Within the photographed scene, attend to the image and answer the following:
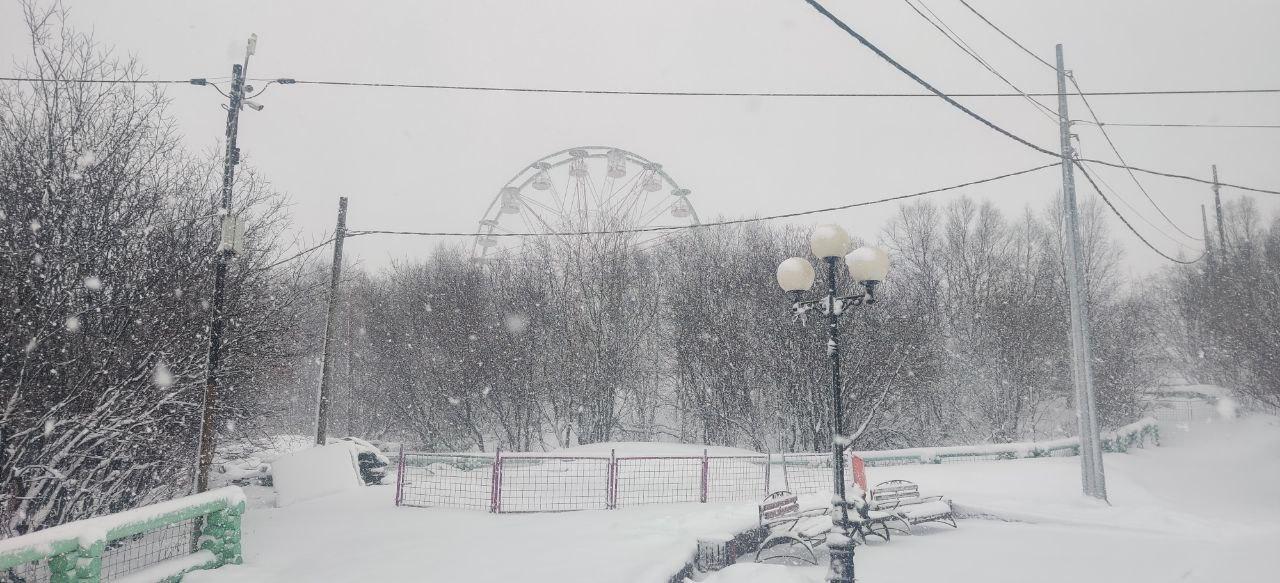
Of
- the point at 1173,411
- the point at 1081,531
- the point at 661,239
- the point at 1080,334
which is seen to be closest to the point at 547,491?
the point at 1081,531

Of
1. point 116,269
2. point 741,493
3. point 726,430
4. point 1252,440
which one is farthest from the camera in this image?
point 726,430

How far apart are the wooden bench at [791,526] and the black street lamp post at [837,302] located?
1.22m

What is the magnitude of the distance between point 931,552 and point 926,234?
2967 cm

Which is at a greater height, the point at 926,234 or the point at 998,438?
the point at 926,234

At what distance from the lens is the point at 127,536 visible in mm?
5750

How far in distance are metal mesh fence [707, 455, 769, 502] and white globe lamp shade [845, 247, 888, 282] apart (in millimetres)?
5445

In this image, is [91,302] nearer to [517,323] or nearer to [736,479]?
[736,479]

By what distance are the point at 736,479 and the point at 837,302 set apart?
6.72 meters

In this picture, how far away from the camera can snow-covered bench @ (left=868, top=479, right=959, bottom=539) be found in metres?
9.14

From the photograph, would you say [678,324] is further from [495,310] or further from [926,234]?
[926,234]

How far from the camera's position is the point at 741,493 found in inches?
477

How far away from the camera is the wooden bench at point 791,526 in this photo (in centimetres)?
799

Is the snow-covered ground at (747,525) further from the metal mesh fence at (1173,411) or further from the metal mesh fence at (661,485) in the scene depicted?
the metal mesh fence at (1173,411)

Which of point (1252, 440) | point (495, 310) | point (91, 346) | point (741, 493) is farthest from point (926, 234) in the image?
point (91, 346)
